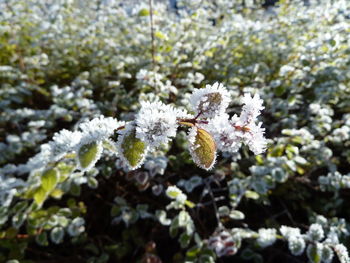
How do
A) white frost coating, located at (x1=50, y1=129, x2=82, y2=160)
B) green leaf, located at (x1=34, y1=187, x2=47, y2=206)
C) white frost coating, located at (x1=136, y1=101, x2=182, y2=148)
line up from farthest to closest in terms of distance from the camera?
green leaf, located at (x1=34, y1=187, x2=47, y2=206) < white frost coating, located at (x1=50, y1=129, x2=82, y2=160) < white frost coating, located at (x1=136, y1=101, x2=182, y2=148)

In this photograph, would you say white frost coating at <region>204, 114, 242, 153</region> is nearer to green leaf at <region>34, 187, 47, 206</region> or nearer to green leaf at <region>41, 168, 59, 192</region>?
green leaf at <region>41, 168, 59, 192</region>

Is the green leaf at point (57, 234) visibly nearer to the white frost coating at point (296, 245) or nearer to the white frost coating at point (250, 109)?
the white frost coating at point (296, 245)

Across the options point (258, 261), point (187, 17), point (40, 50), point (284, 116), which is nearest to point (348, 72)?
point (284, 116)

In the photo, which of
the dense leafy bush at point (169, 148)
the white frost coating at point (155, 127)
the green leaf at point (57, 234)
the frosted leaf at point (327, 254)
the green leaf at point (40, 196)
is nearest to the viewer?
the white frost coating at point (155, 127)

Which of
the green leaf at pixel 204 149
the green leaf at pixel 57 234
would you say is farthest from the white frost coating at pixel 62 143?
the green leaf at pixel 57 234

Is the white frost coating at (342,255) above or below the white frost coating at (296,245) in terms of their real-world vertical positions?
above

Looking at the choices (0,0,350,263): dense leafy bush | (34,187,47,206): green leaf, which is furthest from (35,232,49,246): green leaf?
(34,187,47,206): green leaf

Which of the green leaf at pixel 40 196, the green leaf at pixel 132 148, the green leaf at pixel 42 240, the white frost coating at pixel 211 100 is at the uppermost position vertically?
the white frost coating at pixel 211 100
